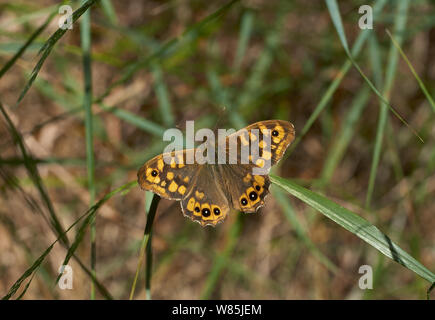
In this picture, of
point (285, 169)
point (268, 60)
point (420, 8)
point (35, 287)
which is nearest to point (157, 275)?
point (35, 287)

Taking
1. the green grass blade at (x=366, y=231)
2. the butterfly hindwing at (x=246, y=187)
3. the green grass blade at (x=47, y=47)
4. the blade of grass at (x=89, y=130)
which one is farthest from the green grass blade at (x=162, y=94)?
the green grass blade at (x=366, y=231)

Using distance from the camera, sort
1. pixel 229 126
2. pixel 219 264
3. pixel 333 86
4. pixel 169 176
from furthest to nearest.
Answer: pixel 229 126, pixel 219 264, pixel 333 86, pixel 169 176

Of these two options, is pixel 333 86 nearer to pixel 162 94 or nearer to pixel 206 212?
pixel 206 212

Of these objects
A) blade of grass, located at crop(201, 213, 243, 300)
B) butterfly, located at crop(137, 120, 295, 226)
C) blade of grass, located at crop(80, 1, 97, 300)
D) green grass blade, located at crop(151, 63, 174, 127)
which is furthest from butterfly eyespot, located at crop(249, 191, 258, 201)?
green grass blade, located at crop(151, 63, 174, 127)

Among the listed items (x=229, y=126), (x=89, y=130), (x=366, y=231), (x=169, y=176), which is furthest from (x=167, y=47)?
(x=366, y=231)

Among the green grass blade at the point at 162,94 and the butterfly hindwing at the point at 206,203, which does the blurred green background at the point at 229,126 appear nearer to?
the green grass blade at the point at 162,94

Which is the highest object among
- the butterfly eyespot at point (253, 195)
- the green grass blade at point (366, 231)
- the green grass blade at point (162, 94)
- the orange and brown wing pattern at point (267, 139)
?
the green grass blade at point (162, 94)
